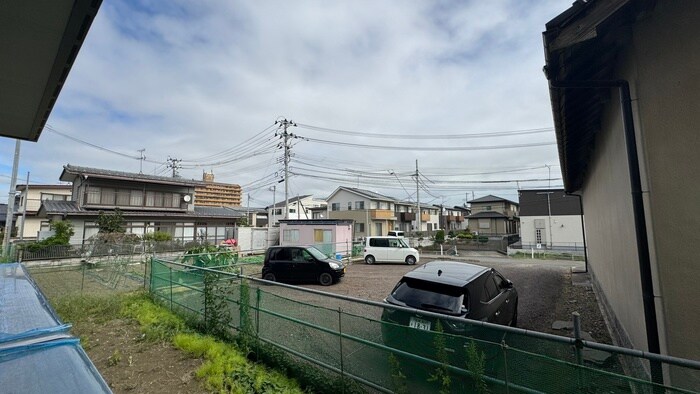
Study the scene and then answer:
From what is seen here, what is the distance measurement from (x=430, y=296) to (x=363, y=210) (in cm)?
3216

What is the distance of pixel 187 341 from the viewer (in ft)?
17.1

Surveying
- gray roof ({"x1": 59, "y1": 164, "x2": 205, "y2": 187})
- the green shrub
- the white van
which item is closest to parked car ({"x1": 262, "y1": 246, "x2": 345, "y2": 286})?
the white van

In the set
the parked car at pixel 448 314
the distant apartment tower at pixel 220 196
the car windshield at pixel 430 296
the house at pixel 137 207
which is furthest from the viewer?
the distant apartment tower at pixel 220 196

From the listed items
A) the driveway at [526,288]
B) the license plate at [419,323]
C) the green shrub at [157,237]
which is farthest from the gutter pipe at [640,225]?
the green shrub at [157,237]

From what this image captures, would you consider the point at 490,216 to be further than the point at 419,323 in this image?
Yes

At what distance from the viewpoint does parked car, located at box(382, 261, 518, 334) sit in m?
4.06

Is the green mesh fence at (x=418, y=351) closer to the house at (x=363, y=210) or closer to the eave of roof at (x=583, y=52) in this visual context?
the eave of roof at (x=583, y=52)

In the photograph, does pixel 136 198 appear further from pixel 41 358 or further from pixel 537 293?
pixel 537 293

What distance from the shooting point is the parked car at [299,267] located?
1211cm

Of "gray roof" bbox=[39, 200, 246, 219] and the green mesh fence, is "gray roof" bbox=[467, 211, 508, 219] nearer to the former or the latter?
"gray roof" bbox=[39, 200, 246, 219]

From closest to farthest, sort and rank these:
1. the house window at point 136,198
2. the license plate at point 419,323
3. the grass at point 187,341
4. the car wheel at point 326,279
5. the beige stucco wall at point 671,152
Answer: the beige stucco wall at point 671,152 → the license plate at point 419,323 → the grass at point 187,341 → the car wheel at point 326,279 → the house window at point 136,198

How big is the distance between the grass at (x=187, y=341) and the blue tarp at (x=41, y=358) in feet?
4.59

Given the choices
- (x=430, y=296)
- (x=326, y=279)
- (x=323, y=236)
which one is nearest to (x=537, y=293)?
(x=326, y=279)

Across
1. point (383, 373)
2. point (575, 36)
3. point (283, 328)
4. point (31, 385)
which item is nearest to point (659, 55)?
point (575, 36)
